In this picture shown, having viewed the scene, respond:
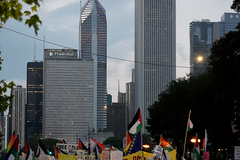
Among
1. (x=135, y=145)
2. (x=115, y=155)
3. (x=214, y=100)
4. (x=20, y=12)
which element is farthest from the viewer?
(x=214, y=100)

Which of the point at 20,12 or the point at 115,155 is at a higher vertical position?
the point at 20,12

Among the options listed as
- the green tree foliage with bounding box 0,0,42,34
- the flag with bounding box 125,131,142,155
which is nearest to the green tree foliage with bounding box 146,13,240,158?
the flag with bounding box 125,131,142,155

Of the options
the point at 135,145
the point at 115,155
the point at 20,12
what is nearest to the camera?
the point at 20,12

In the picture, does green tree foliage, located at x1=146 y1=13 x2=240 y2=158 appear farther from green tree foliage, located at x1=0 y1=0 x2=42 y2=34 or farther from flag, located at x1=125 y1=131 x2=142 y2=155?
green tree foliage, located at x1=0 y1=0 x2=42 y2=34

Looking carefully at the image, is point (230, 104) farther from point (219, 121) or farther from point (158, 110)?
point (158, 110)

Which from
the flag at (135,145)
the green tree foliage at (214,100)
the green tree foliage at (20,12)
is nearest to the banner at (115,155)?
the green tree foliage at (214,100)

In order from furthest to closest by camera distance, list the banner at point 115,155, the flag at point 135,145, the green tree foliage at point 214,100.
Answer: the green tree foliage at point 214,100 → the banner at point 115,155 → the flag at point 135,145

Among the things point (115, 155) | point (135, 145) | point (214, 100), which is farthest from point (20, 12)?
point (214, 100)

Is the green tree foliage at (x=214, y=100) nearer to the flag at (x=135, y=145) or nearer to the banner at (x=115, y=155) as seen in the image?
the banner at (x=115, y=155)

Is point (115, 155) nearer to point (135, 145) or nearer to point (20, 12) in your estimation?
point (135, 145)

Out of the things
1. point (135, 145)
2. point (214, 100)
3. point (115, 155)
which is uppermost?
point (214, 100)

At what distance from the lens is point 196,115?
148ft

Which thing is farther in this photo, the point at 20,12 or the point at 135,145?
the point at 135,145

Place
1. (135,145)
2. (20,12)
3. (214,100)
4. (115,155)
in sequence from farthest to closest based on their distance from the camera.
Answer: (214,100) < (115,155) < (135,145) < (20,12)
